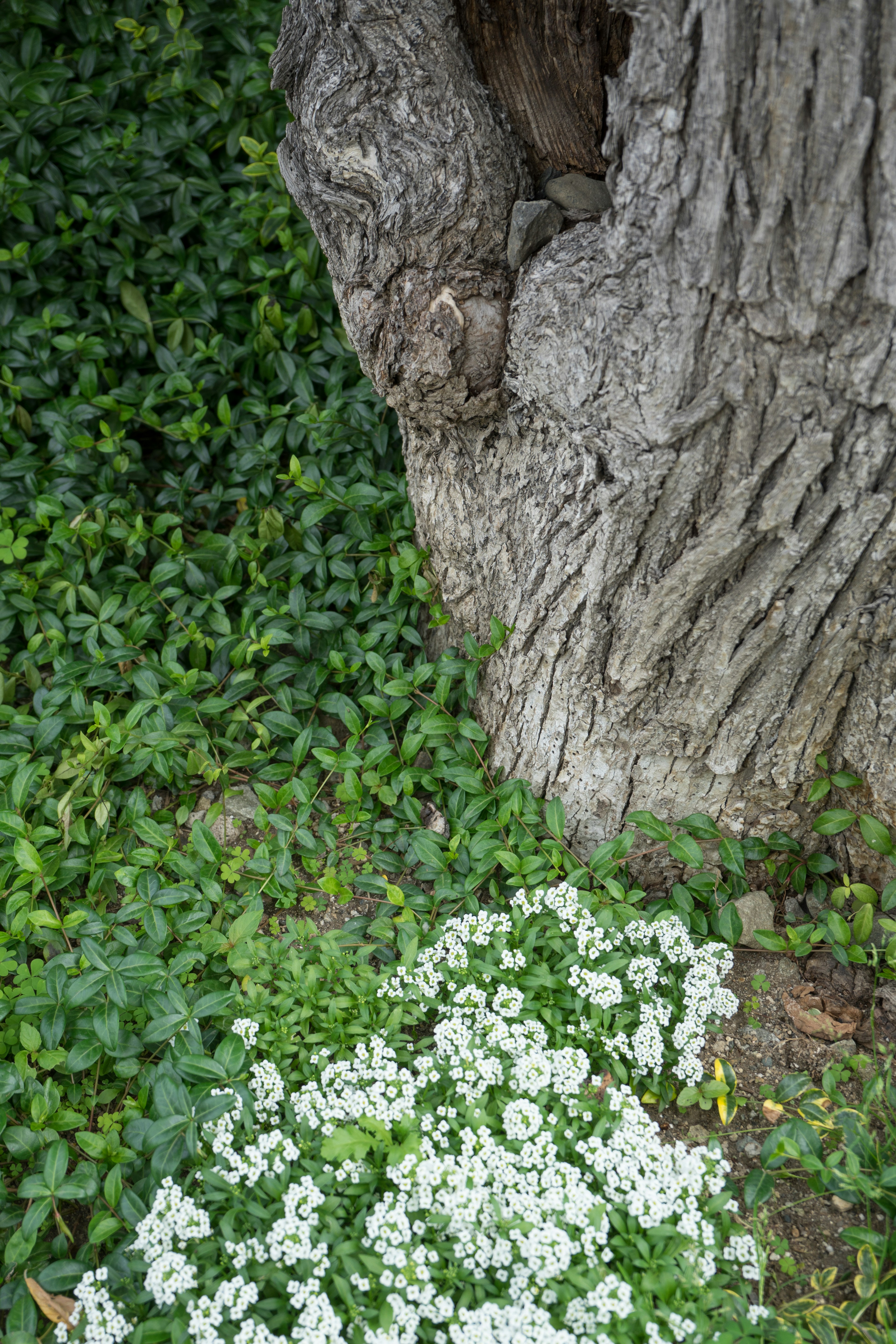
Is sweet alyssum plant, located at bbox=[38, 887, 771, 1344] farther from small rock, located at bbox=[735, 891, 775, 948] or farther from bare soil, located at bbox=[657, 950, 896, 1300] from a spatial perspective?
small rock, located at bbox=[735, 891, 775, 948]

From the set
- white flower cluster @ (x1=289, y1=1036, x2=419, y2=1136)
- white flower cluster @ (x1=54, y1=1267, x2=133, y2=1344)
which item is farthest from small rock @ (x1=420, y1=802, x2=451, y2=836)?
white flower cluster @ (x1=54, y1=1267, x2=133, y2=1344)

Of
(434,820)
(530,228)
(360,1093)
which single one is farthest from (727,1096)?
(530,228)

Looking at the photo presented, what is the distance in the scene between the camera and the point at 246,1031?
7.32 ft

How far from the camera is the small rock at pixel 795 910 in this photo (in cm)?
262

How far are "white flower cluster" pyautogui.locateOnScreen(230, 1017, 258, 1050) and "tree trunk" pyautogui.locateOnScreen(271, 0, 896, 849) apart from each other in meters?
1.08

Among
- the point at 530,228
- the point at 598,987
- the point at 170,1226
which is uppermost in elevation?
the point at 530,228

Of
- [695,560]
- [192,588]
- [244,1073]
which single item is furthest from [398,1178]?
[192,588]

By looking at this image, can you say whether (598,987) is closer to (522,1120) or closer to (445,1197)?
(522,1120)

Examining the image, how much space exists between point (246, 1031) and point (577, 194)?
2304mm

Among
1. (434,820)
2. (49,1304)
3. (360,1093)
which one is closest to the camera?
(49,1304)

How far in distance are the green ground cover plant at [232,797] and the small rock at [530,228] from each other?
1036mm

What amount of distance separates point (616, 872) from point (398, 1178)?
1.03 meters

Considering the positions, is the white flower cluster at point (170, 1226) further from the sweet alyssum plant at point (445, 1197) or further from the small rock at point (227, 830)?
the small rock at point (227, 830)

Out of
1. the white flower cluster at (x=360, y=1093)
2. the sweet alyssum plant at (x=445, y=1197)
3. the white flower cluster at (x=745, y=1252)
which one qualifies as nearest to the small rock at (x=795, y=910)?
the sweet alyssum plant at (x=445, y=1197)
